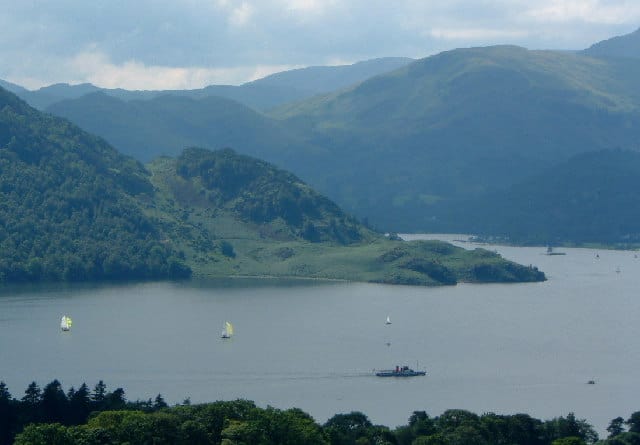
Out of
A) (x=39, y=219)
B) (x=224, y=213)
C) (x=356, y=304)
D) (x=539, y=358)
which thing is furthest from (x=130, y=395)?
(x=224, y=213)

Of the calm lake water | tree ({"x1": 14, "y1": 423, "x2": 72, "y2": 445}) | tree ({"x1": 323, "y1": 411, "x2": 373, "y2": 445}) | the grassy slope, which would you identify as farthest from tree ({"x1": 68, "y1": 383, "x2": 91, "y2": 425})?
the grassy slope

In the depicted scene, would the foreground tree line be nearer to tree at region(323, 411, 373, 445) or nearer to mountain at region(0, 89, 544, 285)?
tree at region(323, 411, 373, 445)

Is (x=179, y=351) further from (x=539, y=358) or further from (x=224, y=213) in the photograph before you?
(x=224, y=213)

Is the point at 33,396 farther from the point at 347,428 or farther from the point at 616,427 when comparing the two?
the point at 616,427

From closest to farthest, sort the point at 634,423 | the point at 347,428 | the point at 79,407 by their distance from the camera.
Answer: the point at 79,407 → the point at 347,428 → the point at 634,423

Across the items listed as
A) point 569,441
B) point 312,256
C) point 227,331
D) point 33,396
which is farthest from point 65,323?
point 312,256
